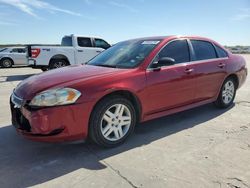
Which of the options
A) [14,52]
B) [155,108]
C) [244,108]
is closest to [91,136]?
[155,108]

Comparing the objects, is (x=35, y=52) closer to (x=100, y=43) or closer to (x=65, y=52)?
(x=65, y=52)

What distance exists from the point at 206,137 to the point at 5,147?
2.95 meters

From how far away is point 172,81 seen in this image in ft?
14.6

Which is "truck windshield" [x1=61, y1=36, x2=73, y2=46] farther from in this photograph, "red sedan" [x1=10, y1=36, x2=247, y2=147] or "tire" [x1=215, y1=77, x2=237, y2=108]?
"tire" [x1=215, y1=77, x2=237, y2=108]

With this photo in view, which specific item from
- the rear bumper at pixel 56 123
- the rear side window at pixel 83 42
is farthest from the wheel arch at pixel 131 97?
the rear side window at pixel 83 42

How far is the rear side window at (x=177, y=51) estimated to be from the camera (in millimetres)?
4592

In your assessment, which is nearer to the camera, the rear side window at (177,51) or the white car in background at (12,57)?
the rear side window at (177,51)

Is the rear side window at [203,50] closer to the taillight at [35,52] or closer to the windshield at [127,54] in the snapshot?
the windshield at [127,54]

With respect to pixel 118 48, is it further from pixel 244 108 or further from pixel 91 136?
pixel 244 108

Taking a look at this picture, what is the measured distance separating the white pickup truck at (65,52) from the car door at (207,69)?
27.4 feet

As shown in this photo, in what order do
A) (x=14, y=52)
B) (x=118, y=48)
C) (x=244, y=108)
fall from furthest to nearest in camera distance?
(x=14, y=52) → (x=244, y=108) → (x=118, y=48)

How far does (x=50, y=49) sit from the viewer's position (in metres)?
12.3

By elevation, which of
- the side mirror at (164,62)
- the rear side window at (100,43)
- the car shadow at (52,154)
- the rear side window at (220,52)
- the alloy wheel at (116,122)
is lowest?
the car shadow at (52,154)

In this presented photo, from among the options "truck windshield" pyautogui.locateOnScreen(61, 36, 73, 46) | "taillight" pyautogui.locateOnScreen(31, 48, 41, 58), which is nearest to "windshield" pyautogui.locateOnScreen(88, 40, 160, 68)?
"taillight" pyautogui.locateOnScreen(31, 48, 41, 58)
